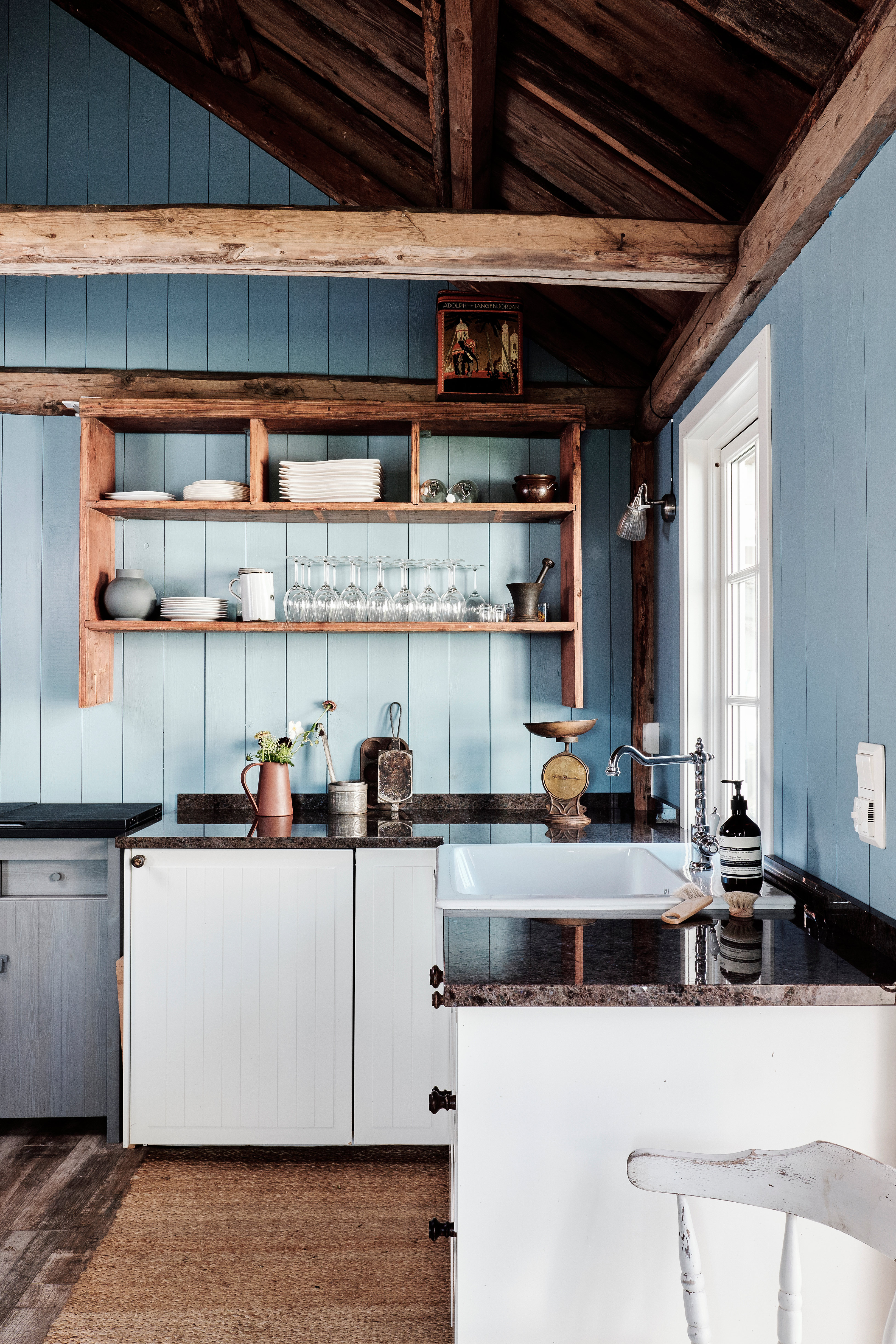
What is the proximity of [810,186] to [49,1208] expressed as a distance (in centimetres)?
285

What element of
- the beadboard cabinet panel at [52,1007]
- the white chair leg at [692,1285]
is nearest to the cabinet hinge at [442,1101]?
the white chair leg at [692,1285]

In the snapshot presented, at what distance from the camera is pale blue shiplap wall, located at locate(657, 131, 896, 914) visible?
143 centimetres

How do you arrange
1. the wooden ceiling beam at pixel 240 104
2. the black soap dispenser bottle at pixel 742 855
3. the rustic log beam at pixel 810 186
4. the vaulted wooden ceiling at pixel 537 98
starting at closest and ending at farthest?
the rustic log beam at pixel 810 186, the black soap dispenser bottle at pixel 742 855, the vaulted wooden ceiling at pixel 537 98, the wooden ceiling beam at pixel 240 104

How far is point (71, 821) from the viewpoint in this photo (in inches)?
104

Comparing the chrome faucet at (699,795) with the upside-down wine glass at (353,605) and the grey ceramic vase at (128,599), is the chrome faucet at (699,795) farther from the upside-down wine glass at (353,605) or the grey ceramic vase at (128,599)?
the grey ceramic vase at (128,599)

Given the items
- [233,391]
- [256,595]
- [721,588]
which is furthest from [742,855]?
[233,391]

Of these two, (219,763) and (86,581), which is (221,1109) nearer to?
(219,763)

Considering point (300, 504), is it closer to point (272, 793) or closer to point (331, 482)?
point (331, 482)

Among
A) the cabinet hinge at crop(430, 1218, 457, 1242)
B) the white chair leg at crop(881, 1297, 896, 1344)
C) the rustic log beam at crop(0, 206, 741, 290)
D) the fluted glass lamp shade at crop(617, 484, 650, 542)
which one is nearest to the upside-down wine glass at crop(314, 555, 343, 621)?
the fluted glass lamp shade at crop(617, 484, 650, 542)

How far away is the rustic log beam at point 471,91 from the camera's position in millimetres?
1886

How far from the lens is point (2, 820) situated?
2693 mm

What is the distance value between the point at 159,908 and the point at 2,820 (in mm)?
586

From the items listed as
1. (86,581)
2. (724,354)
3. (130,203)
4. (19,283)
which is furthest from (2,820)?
(724,354)

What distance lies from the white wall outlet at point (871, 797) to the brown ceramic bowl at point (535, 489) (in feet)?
5.32
